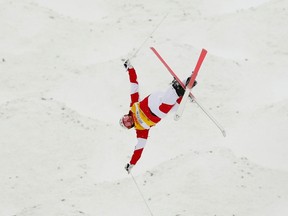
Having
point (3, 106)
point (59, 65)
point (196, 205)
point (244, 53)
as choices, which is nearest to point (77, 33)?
point (59, 65)

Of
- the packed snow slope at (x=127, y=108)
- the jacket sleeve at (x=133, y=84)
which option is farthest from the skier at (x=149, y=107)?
the packed snow slope at (x=127, y=108)

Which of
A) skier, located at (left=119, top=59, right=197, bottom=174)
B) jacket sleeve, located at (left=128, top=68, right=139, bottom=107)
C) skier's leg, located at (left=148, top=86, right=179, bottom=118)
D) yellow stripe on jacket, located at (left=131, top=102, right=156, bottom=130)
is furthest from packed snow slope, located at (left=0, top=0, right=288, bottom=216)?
skier's leg, located at (left=148, top=86, right=179, bottom=118)

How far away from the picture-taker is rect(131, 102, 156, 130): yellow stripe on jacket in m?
8.22

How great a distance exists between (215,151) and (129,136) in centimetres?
204

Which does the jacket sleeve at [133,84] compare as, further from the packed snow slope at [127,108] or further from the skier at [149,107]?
the packed snow slope at [127,108]

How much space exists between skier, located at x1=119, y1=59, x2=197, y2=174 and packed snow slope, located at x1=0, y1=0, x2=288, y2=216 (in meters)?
2.05

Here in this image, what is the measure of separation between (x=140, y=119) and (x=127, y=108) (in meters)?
4.01

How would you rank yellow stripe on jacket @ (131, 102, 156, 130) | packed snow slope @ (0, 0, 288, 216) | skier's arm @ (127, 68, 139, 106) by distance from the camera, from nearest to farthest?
yellow stripe on jacket @ (131, 102, 156, 130) < skier's arm @ (127, 68, 139, 106) < packed snow slope @ (0, 0, 288, 216)

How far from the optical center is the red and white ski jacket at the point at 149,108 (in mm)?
7875

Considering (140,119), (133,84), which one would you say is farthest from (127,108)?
(140,119)

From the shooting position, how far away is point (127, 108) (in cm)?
1226

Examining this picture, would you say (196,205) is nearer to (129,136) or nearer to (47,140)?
(129,136)

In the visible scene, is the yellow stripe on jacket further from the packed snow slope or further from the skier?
the packed snow slope

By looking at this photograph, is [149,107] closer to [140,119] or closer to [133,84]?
[140,119]
